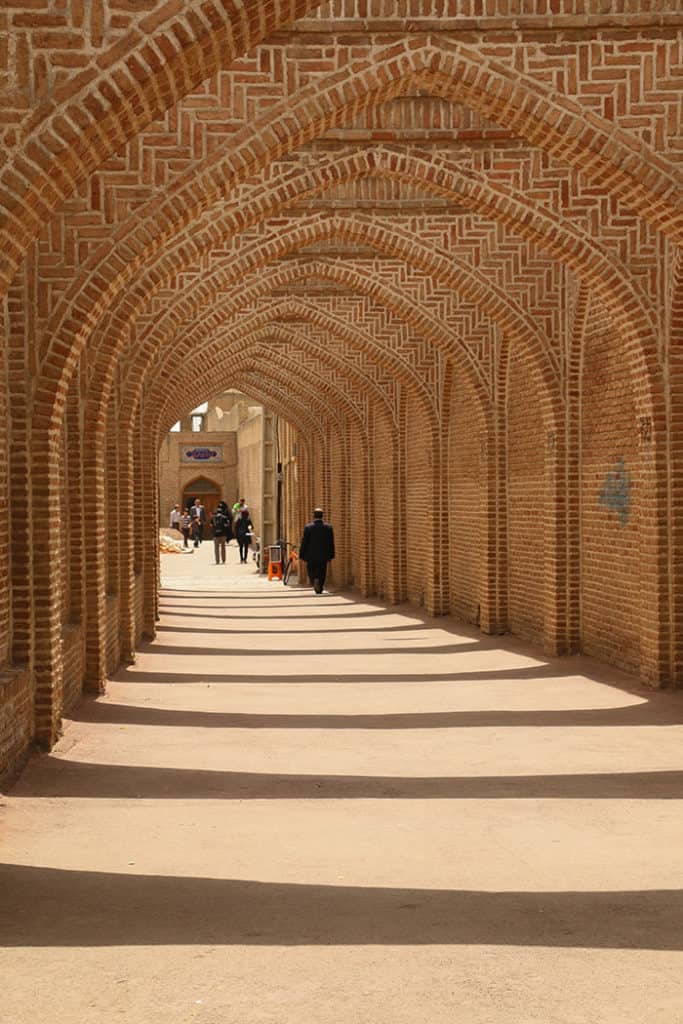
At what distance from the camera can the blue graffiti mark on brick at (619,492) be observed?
41.0 feet

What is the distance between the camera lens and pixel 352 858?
20.4 feet

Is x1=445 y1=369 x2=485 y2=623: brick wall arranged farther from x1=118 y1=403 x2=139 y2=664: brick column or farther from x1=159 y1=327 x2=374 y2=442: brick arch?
x1=159 y1=327 x2=374 y2=442: brick arch

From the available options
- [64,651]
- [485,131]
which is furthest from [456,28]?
[64,651]

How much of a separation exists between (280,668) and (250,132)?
5.79 m

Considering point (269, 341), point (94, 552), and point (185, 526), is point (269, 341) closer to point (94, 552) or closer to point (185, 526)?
point (94, 552)

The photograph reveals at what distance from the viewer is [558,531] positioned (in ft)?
45.8

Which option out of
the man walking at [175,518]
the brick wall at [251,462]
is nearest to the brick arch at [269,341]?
the brick wall at [251,462]

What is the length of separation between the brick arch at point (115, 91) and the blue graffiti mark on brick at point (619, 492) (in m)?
6.94

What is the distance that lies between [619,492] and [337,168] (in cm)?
370

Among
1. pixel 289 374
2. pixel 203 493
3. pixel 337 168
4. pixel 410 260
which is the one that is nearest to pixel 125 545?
pixel 410 260

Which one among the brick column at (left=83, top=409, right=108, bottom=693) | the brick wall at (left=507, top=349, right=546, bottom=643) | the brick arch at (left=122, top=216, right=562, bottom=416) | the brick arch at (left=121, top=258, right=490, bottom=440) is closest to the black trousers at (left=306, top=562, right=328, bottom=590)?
the brick arch at (left=121, top=258, right=490, bottom=440)

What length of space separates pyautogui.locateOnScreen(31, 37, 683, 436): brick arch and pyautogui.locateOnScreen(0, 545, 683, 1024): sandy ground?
3.06 meters

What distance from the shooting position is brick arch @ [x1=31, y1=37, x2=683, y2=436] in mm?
9352

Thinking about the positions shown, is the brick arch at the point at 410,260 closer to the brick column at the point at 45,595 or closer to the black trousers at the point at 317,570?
the brick column at the point at 45,595
